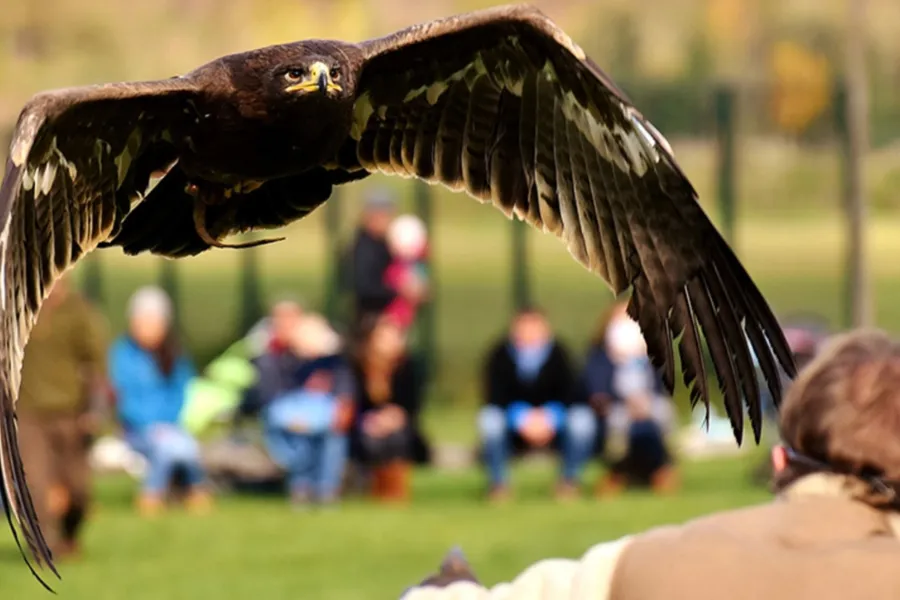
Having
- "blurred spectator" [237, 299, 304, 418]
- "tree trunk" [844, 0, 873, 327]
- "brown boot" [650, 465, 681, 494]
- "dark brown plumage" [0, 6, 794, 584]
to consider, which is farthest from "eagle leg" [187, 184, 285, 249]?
"tree trunk" [844, 0, 873, 327]

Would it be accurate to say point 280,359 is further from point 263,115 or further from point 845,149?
point 263,115

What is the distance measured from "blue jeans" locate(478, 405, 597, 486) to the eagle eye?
7.51 meters

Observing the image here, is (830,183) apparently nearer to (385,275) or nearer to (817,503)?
(385,275)

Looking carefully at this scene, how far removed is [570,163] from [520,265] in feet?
35.8

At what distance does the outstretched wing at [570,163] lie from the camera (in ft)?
18.3

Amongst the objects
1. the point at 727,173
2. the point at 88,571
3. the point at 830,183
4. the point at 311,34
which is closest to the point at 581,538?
the point at 88,571

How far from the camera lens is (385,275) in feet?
45.5

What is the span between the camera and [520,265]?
17.1 meters

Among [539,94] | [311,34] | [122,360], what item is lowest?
[122,360]

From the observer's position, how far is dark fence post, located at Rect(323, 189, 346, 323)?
16750 mm

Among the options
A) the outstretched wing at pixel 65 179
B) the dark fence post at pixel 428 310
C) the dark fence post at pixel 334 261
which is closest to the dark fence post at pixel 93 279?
the dark fence post at pixel 334 261

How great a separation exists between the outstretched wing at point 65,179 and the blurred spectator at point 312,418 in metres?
6.60

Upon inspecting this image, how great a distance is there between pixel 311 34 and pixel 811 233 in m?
6.82

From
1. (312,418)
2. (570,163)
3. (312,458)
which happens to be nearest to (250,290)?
(312,458)
